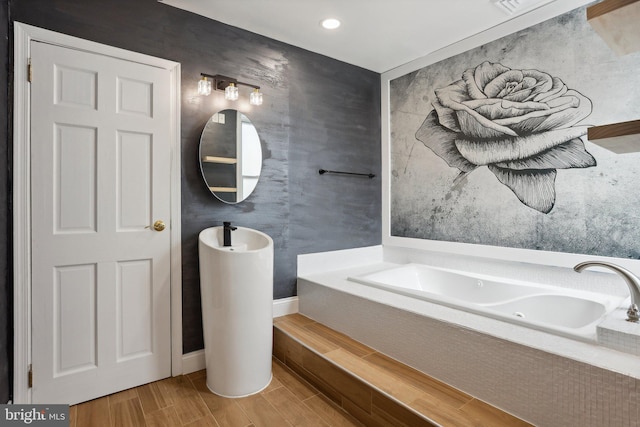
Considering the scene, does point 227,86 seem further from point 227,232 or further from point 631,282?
point 631,282

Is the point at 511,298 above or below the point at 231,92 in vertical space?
below

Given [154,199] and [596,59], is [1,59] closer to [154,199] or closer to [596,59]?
[154,199]

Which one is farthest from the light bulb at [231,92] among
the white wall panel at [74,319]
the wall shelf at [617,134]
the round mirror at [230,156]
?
the wall shelf at [617,134]

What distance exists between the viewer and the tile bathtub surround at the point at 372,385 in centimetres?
145

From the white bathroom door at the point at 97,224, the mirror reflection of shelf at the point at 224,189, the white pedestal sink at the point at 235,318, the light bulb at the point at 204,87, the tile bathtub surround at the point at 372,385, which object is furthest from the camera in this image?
the mirror reflection of shelf at the point at 224,189

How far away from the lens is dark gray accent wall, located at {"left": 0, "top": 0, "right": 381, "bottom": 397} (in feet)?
6.61

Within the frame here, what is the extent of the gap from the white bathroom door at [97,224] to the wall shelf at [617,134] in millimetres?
2164

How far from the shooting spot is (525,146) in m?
2.41

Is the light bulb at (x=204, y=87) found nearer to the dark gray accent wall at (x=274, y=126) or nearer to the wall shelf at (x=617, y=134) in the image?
the dark gray accent wall at (x=274, y=126)

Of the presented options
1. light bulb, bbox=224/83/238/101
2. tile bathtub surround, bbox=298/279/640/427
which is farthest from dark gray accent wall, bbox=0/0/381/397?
tile bathtub surround, bbox=298/279/640/427

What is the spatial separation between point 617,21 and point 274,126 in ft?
6.88

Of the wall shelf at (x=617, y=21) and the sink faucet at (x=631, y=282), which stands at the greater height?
the wall shelf at (x=617, y=21)

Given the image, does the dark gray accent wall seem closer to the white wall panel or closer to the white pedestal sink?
the white wall panel

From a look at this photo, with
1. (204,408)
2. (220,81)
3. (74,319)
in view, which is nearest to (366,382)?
(204,408)
